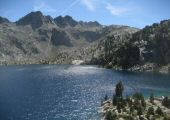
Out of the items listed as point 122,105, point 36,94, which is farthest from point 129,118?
point 36,94

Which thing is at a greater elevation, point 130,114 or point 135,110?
point 135,110

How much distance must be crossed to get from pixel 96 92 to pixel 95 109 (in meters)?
47.3

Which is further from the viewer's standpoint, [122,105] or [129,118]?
[122,105]

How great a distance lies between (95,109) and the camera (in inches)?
5207

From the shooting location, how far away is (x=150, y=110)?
366 ft

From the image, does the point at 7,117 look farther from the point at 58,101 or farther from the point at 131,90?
the point at 131,90

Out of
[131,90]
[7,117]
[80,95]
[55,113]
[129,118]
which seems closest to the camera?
[129,118]

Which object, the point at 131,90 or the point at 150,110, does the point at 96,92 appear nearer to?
the point at 131,90

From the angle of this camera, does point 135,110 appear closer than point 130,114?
No

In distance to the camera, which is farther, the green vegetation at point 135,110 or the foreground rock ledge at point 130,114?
the green vegetation at point 135,110

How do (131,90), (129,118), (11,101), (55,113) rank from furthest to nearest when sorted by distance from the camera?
(131,90)
(11,101)
(55,113)
(129,118)

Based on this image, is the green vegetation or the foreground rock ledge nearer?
the foreground rock ledge

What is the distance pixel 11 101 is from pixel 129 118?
64204 millimetres

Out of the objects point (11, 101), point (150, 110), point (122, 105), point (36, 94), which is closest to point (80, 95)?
point (36, 94)
